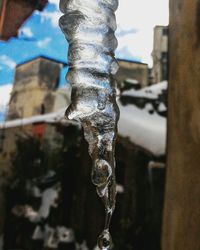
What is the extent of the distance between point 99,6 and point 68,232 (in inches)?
412

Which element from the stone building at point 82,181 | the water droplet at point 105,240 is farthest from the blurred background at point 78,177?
the water droplet at point 105,240

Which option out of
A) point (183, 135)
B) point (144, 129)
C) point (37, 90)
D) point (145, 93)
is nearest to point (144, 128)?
point (144, 129)

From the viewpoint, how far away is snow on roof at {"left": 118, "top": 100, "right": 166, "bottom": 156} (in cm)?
940

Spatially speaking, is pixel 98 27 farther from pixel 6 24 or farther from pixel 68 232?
pixel 68 232

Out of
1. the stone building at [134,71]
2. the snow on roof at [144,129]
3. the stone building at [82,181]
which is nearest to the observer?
the stone building at [82,181]

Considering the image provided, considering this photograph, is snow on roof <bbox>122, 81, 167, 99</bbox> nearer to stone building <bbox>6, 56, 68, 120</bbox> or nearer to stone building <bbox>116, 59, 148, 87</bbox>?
stone building <bbox>116, 59, 148, 87</bbox>

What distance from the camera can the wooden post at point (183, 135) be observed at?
1.31 m

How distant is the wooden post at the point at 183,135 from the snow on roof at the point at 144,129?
7447 millimetres

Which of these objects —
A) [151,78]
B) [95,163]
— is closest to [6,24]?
[95,163]

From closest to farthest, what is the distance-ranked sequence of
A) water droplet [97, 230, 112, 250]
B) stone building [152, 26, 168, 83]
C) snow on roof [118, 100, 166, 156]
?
water droplet [97, 230, 112, 250] → snow on roof [118, 100, 166, 156] → stone building [152, 26, 168, 83]

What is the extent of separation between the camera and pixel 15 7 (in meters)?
3.91

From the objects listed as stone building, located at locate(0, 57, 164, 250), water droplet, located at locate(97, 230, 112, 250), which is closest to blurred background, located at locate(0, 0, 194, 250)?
stone building, located at locate(0, 57, 164, 250)

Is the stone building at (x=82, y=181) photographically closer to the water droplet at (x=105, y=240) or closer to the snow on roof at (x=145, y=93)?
A: the snow on roof at (x=145, y=93)

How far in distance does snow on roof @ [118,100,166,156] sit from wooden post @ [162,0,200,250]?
745 centimetres
